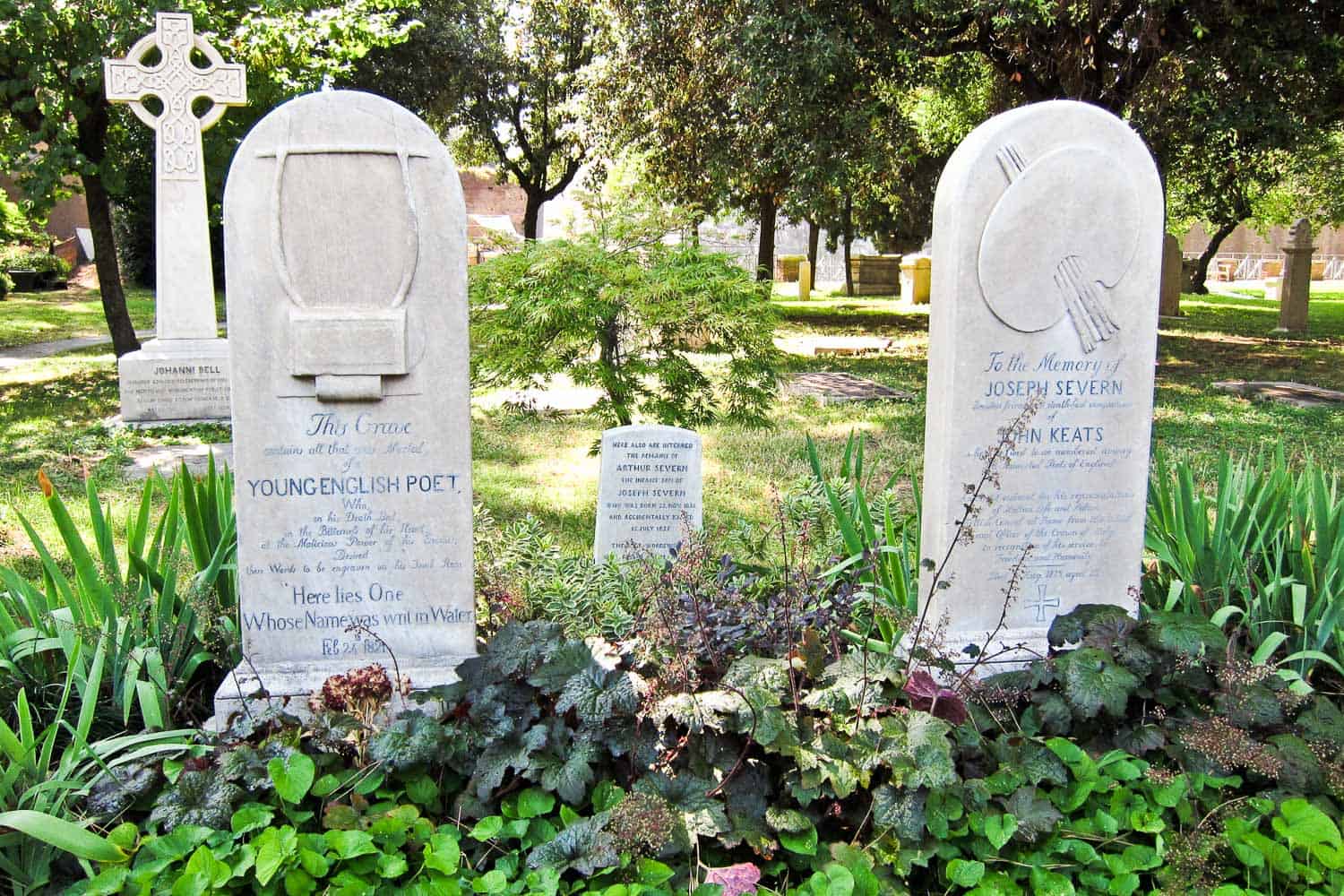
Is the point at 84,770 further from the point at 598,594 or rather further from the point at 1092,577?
the point at 1092,577

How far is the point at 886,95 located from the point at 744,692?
39.3ft

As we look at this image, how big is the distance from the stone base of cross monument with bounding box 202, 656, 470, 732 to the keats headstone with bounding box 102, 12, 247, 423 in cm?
646

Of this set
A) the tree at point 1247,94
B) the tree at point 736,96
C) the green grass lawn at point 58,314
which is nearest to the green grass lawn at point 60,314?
the green grass lawn at point 58,314

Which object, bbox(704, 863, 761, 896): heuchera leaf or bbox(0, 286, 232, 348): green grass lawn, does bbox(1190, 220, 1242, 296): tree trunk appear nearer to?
bbox(0, 286, 232, 348): green grass lawn

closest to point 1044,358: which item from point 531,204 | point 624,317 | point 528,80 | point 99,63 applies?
point 624,317

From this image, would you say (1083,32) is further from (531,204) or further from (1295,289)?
(531,204)

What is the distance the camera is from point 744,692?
3037 millimetres

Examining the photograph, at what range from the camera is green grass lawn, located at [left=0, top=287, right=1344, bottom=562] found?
6.88m

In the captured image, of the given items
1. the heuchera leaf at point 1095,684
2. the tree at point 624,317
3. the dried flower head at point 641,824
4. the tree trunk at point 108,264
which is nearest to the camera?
the dried flower head at point 641,824

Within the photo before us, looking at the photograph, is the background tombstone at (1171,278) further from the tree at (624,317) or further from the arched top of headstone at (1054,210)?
the arched top of headstone at (1054,210)

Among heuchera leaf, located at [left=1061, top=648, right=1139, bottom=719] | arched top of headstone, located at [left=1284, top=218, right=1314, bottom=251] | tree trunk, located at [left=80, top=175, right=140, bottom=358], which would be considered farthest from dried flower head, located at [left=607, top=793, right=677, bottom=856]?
arched top of headstone, located at [left=1284, top=218, right=1314, bottom=251]

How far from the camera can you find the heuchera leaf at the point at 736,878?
8.71ft

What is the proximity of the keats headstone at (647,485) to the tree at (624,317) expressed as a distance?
99cm

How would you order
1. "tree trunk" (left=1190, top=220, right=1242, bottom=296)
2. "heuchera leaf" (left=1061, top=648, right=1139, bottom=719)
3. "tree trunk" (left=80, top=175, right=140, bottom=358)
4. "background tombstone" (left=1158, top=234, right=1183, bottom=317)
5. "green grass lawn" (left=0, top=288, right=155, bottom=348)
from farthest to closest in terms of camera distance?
"tree trunk" (left=1190, top=220, right=1242, bottom=296)
"background tombstone" (left=1158, top=234, right=1183, bottom=317)
"green grass lawn" (left=0, top=288, right=155, bottom=348)
"tree trunk" (left=80, top=175, right=140, bottom=358)
"heuchera leaf" (left=1061, top=648, right=1139, bottom=719)
